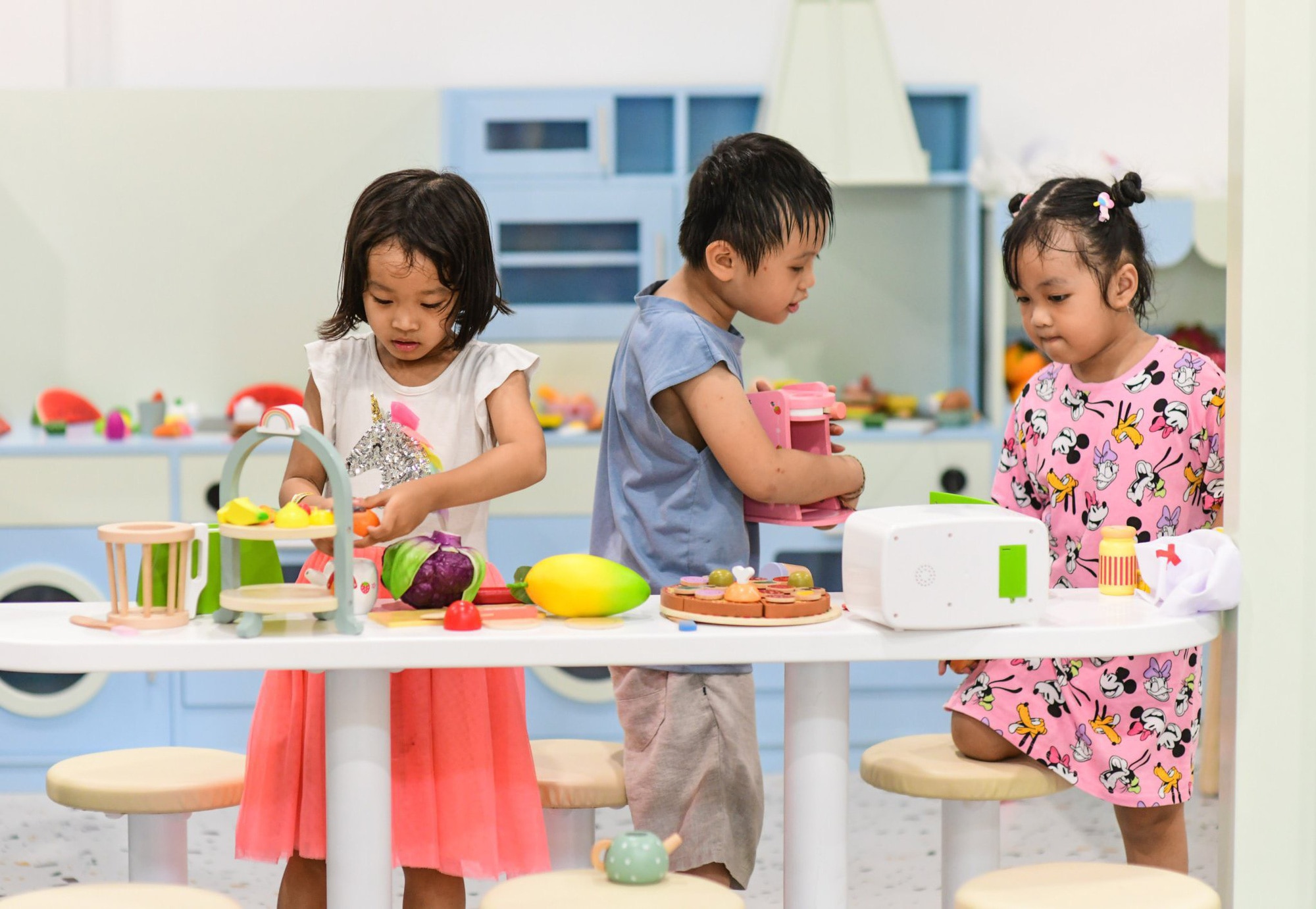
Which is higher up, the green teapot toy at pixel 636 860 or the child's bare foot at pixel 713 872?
the green teapot toy at pixel 636 860

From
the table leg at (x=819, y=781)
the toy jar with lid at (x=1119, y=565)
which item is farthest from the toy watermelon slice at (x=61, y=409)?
the toy jar with lid at (x=1119, y=565)

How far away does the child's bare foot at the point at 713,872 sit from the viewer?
155cm

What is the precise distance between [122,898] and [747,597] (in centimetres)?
61

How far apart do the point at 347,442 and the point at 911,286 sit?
2.23m

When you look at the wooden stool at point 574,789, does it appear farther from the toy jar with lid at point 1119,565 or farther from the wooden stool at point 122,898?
the toy jar with lid at point 1119,565

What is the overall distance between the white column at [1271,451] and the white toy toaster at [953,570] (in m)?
0.25

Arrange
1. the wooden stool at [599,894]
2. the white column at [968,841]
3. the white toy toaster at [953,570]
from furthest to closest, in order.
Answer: the white column at [968,841]
the white toy toaster at [953,570]
the wooden stool at [599,894]

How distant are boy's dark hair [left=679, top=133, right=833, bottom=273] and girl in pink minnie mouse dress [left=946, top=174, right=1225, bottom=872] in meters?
0.29

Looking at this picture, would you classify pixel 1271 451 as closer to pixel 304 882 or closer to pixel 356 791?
pixel 356 791

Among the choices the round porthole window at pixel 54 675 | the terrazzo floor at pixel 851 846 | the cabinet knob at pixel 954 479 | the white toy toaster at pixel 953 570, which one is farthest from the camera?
the cabinet knob at pixel 954 479

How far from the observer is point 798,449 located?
1.65m

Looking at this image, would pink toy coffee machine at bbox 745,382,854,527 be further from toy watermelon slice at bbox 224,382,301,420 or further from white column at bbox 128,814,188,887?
toy watermelon slice at bbox 224,382,301,420

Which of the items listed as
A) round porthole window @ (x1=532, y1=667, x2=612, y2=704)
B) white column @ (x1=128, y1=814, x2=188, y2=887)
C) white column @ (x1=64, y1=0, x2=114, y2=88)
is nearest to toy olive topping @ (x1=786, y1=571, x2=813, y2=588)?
white column @ (x1=128, y1=814, x2=188, y2=887)

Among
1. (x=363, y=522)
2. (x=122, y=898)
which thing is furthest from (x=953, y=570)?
(x=122, y=898)
